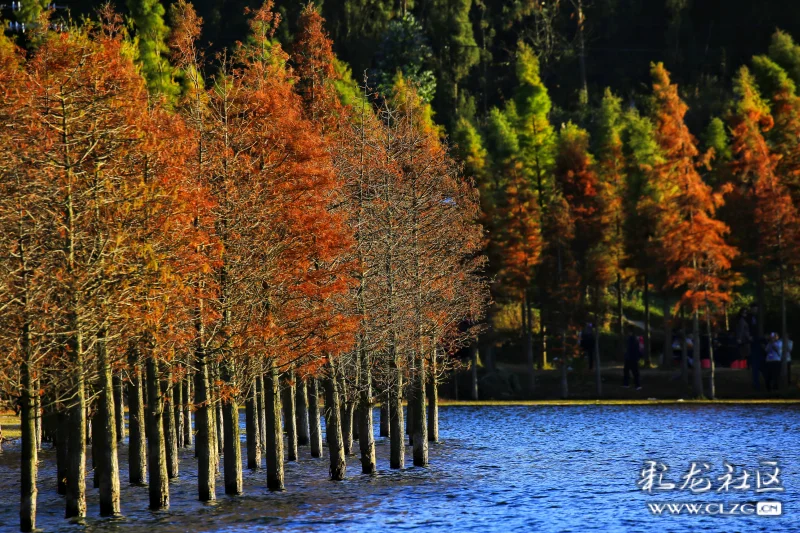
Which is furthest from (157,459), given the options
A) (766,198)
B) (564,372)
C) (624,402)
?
(766,198)

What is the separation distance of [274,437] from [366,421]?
138 inches

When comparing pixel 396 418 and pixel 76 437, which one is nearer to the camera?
pixel 76 437

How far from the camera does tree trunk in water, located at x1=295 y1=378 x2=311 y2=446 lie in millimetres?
33628

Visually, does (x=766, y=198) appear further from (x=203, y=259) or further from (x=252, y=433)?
(x=203, y=259)

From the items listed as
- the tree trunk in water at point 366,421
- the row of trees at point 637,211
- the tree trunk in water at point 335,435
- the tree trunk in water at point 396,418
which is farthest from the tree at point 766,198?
the tree trunk in water at point 335,435

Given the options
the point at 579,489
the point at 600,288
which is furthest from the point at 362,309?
the point at 600,288

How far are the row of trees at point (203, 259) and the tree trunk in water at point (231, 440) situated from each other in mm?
46

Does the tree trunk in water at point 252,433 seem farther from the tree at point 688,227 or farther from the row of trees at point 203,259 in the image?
the tree at point 688,227

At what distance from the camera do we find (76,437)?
2234 cm

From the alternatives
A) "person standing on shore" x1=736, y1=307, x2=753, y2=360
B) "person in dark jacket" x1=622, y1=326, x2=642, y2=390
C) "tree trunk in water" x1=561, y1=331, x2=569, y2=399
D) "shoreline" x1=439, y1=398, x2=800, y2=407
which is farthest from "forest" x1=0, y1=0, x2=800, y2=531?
"shoreline" x1=439, y1=398, x2=800, y2=407

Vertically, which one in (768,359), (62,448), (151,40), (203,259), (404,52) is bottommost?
(62,448)

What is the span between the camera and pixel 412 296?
3231cm

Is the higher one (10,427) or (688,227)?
(688,227)

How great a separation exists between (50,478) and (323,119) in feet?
43.2
